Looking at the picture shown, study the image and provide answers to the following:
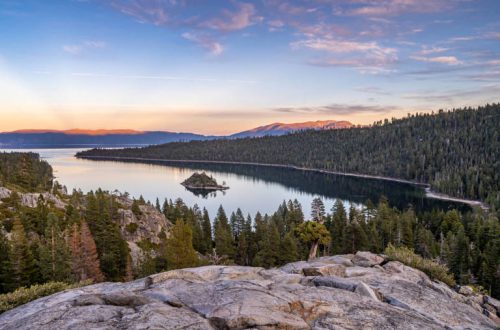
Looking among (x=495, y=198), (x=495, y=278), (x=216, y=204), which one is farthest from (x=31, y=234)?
(x=495, y=198)

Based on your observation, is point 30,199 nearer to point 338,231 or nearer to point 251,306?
point 338,231

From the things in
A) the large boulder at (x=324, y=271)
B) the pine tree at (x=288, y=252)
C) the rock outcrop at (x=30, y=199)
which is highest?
the large boulder at (x=324, y=271)

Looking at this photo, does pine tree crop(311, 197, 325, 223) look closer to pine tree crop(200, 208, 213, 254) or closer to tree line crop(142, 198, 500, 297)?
tree line crop(142, 198, 500, 297)

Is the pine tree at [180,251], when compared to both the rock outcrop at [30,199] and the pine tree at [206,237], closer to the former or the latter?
the pine tree at [206,237]

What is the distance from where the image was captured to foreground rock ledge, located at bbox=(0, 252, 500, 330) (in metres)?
12.3

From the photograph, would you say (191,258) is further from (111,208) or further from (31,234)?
(111,208)

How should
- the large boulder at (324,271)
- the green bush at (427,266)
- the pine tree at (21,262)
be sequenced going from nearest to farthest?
the large boulder at (324,271), the green bush at (427,266), the pine tree at (21,262)

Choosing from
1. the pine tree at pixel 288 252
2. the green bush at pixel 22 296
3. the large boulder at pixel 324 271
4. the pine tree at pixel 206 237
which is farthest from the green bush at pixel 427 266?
the pine tree at pixel 206 237

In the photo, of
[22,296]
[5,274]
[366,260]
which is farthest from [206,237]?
[22,296]

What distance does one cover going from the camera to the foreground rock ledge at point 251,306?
12.3 metres

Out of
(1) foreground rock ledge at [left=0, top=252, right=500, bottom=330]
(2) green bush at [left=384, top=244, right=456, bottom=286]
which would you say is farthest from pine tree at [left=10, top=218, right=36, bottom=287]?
(2) green bush at [left=384, top=244, right=456, bottom=286]

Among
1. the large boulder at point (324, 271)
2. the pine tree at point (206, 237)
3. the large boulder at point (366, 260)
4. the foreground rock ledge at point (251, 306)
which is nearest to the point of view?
the foreground rock ledge at point (251, 306)

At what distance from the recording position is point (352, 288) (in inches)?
655

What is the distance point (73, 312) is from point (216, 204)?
16454 cm
